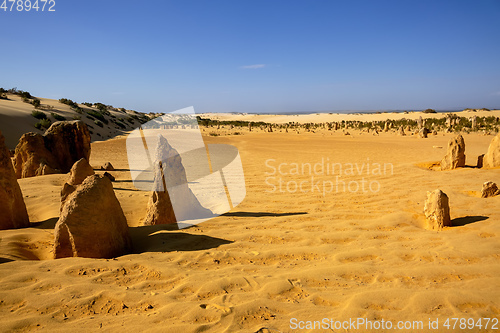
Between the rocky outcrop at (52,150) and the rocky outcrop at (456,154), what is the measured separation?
38.2 feet

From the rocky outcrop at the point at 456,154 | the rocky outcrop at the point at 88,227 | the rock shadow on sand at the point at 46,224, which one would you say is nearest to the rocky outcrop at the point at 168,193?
the rocky outcrop at the point at 88,227

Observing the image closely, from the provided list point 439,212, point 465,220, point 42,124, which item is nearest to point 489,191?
point 465,220

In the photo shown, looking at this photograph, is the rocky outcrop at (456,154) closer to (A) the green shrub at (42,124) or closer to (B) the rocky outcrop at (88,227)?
(B) the rocky outcrop at (88,227)

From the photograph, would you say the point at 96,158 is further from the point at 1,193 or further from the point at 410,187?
the point at 410,187

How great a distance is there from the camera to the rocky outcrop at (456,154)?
8.49 meters

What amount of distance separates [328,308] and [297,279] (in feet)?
1.70

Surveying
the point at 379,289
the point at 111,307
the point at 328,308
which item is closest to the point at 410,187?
the point at 379,289

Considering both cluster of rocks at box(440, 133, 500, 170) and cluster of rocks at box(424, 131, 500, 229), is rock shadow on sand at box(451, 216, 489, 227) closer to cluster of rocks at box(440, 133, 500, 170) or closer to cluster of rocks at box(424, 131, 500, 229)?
cluster of rocks at box(424, 131, 500, 229)

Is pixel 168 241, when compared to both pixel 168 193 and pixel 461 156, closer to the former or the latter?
pixel 168 193

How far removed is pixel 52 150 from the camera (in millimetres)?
9383

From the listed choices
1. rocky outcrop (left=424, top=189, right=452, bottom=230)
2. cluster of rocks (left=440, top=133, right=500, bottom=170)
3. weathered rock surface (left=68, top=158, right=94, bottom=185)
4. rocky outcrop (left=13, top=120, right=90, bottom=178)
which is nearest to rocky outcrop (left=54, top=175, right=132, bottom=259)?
weathered rock surface (left=68, top=158, right=94, bottom=185)

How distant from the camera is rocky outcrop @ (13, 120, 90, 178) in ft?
28.1

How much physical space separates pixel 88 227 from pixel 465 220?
212 inches

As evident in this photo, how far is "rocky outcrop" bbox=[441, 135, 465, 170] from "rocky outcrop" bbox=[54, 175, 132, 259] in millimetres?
9192
